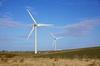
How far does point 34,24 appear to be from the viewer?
8150 centimetres
